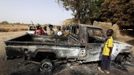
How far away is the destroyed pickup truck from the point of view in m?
10.5

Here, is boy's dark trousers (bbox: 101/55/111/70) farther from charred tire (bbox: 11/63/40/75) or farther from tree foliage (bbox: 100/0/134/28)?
tree foliage (bbox: 100/0/134/28)

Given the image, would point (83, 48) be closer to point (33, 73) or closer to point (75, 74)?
point (75, 74)

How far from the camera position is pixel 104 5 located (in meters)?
31.0

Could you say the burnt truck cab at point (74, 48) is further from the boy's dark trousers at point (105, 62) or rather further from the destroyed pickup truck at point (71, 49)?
the boy's dark trousers at point (105, 62)

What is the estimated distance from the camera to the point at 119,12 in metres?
26.2

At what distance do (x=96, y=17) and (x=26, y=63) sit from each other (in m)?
22.0

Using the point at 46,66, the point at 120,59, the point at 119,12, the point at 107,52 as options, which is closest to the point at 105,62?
the point at 107,52

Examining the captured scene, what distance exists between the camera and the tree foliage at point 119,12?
2423 cm

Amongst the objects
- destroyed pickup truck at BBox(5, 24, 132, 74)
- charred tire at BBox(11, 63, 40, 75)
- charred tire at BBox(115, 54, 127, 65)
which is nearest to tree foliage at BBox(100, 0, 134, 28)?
charred tire at BBox(115, 54, 127, 65)

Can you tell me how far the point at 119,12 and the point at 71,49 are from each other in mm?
16180

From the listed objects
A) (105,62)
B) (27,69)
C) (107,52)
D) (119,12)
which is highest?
(119,12)

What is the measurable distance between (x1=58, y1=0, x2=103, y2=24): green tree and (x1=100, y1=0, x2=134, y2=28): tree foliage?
1022 millimetres

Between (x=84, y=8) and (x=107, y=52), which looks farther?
(x=84, y=8)

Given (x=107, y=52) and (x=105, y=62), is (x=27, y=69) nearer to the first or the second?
(x=105, y=62)
